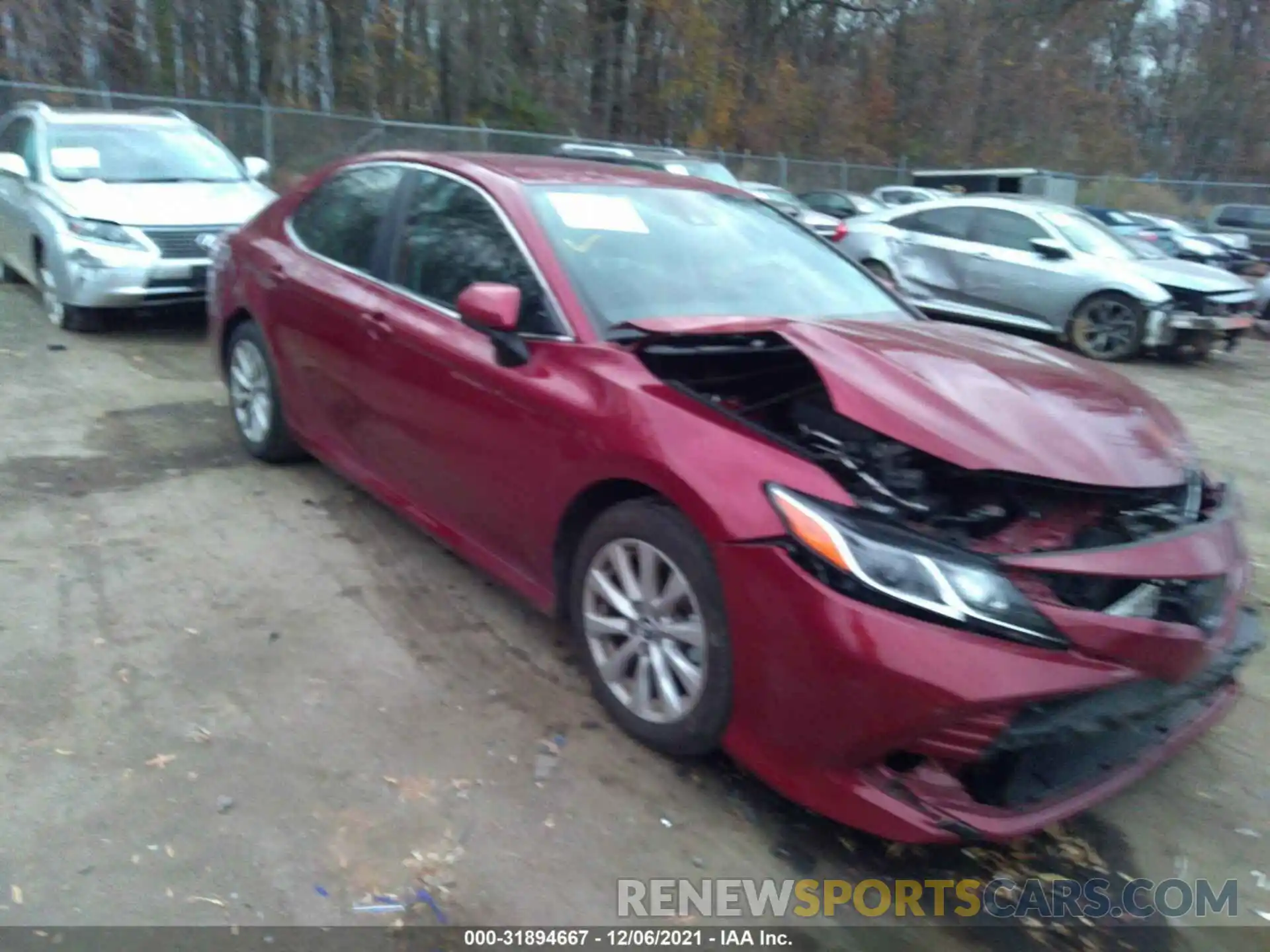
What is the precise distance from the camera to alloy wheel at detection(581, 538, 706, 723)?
305 cm

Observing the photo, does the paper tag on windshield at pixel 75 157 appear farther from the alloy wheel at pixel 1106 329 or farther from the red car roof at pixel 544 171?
the alloy wheel at pixel 1106 329

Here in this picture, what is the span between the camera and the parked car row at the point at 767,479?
2.62 m

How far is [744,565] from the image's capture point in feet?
9.23

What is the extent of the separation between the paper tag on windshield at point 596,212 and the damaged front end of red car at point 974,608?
103cm

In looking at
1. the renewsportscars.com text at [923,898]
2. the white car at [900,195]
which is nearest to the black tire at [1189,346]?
the renewsportscars.com text at [923,898]

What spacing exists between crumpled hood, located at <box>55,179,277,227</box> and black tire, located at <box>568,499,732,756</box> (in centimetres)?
620

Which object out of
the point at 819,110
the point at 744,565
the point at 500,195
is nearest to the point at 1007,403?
the point at 744,565

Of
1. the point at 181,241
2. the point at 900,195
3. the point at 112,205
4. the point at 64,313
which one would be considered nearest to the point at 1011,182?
the point at 900,195

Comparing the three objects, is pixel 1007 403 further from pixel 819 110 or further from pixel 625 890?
pixel 819 110

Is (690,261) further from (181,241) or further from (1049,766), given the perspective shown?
(181,241)

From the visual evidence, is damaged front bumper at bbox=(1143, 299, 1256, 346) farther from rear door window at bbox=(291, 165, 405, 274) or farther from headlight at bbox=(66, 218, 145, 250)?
headlight at bbox=(66, 218, 145, 250)

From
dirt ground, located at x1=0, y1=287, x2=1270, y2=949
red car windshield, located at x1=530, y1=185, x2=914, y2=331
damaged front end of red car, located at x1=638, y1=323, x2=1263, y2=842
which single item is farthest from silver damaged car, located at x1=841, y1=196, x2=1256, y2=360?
damaged front end of red car, located at x1=638, y1=323, x2=1263, y2=842

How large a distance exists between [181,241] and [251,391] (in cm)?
319

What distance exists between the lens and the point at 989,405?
9.98ft
